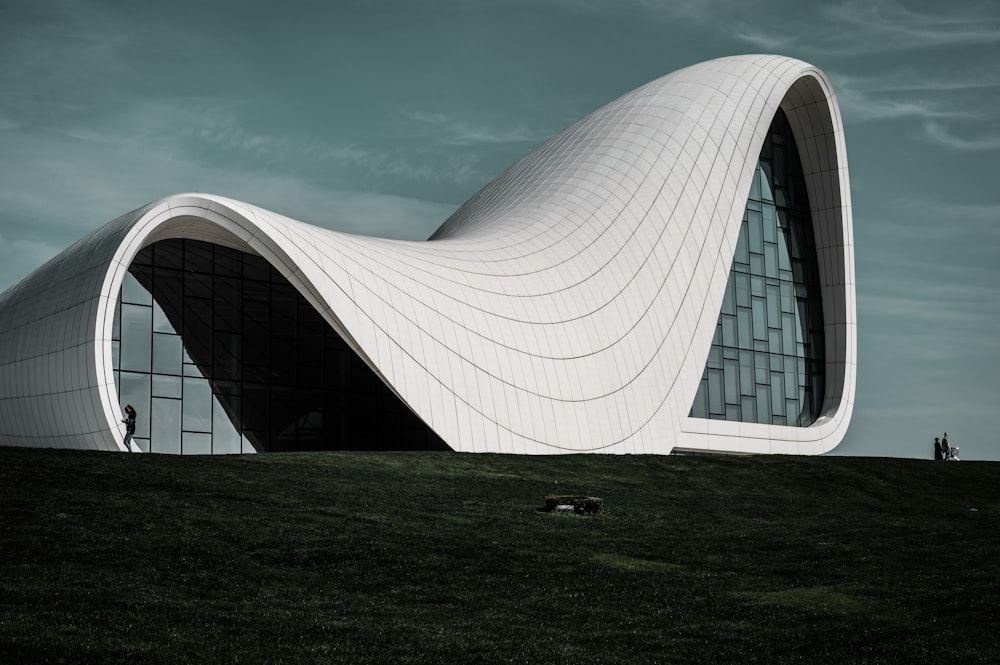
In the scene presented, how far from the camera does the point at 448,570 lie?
17094mm

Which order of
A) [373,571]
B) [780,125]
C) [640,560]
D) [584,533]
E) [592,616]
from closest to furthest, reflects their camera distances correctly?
[592,616] → [373,571] → [640,560] → [584,533] → [780,125]

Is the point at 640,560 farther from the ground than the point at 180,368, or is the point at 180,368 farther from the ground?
the point at 180,368

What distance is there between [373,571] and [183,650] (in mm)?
4731

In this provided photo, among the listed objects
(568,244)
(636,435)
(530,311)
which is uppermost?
(568,244)

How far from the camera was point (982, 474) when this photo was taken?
1341 inches

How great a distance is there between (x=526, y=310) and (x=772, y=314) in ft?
45.5

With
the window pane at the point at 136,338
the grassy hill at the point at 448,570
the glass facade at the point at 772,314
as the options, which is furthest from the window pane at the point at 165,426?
the glass facade at the point at 772,314

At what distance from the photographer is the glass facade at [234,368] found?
32812mm

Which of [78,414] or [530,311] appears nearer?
[78,414]

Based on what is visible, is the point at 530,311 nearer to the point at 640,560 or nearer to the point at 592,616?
the point at 640,560

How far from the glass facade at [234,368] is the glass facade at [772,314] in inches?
458

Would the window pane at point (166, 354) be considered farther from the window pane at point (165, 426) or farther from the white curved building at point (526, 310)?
the window pane at point (165, 426)

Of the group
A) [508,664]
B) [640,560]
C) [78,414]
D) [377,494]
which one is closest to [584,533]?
[640,560]

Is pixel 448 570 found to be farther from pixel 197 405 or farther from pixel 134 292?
pixel 134 292
